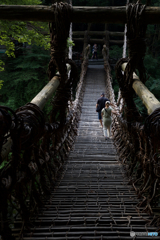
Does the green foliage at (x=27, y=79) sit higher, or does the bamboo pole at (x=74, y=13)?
the bamboo pole at (x=74, y=13)

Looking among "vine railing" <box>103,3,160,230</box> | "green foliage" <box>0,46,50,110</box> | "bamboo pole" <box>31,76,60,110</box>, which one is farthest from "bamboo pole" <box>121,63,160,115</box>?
"green foliage" <box>0,46,50,110</box>

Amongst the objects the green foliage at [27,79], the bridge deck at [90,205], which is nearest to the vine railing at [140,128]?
the bridge deck at [90,205]

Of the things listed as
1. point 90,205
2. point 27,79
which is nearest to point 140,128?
point 90,205

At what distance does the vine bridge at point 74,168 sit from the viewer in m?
1.57

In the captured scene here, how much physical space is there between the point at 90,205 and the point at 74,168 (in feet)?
3.97

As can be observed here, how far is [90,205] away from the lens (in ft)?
6.83

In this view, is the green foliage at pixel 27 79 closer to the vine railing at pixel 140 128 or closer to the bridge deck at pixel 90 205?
the bridge deck at pixel 90 205

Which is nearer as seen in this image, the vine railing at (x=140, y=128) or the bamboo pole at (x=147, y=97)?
the vine railing at (x=140, y=128)

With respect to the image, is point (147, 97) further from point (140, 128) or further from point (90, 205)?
point (90, 205)

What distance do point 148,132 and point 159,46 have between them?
41.5 feet

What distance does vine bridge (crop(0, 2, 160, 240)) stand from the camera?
157cm

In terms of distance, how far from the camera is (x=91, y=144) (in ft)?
15.0

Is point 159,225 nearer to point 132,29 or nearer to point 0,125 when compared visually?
point 0,125

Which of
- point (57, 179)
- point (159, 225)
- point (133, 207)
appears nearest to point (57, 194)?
point (57, 179)
